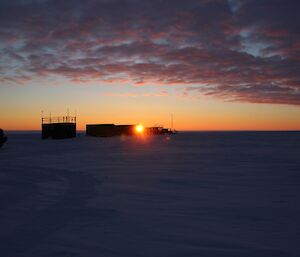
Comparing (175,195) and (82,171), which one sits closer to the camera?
(175,195)

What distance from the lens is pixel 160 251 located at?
564cm

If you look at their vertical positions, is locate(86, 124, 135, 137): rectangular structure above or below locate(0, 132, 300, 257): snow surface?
above

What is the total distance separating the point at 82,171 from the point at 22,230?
907cm

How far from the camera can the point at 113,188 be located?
1138 cm

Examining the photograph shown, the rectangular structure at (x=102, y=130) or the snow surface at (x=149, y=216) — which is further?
the rectangular structure at (x=102, y=130)

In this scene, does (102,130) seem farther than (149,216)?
Yes

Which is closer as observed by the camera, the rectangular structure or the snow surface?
the snow surface

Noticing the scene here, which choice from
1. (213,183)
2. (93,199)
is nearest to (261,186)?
(213,183)

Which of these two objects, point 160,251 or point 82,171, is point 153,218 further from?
point 82,171

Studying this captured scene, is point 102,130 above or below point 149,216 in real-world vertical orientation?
above

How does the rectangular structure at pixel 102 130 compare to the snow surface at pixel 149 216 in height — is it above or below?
above

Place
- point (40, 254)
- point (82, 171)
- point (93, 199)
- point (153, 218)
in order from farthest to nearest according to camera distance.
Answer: point (82, 171), point (93, 199), point (153, 218), point (40, 254)

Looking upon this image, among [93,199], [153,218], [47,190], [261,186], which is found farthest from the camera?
[261,186]

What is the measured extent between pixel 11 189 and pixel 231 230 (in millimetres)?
7396
